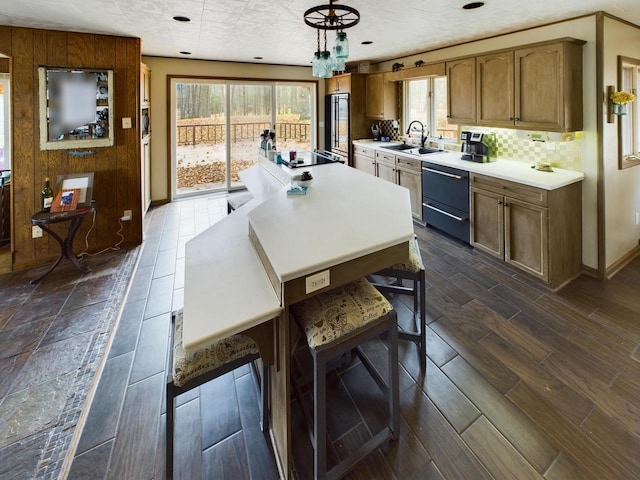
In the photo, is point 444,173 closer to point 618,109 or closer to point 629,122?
point 618,109

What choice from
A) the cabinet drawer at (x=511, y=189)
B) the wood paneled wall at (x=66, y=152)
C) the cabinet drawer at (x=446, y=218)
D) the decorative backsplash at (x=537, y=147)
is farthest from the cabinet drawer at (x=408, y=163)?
the wood paneled wall at (x=66, y=152)

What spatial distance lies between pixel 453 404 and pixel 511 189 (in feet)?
7.48

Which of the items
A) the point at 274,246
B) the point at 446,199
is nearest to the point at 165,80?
the point at 446,199

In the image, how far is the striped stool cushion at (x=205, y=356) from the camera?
1334 mm

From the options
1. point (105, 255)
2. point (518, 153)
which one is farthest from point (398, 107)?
point (105, 255)

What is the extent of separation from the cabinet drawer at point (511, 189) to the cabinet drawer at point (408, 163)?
97 centimetres

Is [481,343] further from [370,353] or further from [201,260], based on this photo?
[201,260]

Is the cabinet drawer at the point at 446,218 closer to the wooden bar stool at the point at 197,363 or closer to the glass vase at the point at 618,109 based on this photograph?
the glass vase at the point at 618,109

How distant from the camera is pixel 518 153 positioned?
150 inches

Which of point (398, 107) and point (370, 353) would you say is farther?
point (398, 107)

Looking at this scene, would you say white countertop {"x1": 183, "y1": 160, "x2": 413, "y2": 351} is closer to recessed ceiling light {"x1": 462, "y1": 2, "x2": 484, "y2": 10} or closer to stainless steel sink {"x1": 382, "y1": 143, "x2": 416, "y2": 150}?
recessed ceiling light {"x1": 462, "y1": 2, "x2": 484, "y2": 10}

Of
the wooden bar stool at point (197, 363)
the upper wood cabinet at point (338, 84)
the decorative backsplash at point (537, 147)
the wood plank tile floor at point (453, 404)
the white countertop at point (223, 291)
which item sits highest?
the upper wood cabinet at point (338, 84)

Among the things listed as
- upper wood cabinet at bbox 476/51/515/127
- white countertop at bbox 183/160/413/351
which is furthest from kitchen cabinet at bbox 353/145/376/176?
white countertop at bbox 183/160/413/351

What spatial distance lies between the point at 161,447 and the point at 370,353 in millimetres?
1304
